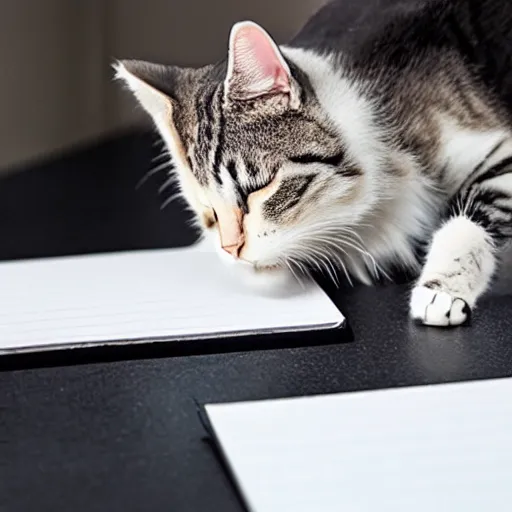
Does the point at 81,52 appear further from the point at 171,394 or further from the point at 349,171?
the point at 171,394

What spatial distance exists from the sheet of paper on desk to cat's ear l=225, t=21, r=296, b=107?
182 millimetres

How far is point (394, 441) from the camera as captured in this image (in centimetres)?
62

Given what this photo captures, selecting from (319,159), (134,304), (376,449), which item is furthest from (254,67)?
(376,449)

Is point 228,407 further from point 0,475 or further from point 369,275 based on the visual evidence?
point 369,275

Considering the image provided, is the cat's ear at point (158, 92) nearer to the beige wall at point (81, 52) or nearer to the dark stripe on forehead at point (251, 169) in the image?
the dark stripe on forehead at point (251, 169)

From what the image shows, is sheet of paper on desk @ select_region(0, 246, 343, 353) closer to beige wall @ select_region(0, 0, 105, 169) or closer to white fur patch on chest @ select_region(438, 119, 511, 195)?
white fur patch on chest @ select_region(438, 119, 511, 195)

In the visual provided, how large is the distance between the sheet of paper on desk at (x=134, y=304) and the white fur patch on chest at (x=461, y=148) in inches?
7.4

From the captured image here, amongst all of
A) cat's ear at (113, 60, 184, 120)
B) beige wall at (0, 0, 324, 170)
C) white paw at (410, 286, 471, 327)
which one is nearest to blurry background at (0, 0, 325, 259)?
beige wall at (0, 0, 324, 170)

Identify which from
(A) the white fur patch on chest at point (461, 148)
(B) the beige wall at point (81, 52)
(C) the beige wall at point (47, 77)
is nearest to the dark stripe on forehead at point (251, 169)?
(A) the white fur patch on chest at point (461, 148)

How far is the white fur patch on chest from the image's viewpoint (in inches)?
38.5

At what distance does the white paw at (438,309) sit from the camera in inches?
33.4

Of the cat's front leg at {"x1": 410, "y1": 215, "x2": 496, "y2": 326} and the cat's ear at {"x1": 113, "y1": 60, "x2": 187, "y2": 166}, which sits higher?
the cat's ear at {"x1": 113, "y1": 60, "x2": 187, "y2": 166}

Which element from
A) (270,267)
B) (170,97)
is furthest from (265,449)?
(170,97)

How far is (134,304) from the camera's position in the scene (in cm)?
88
